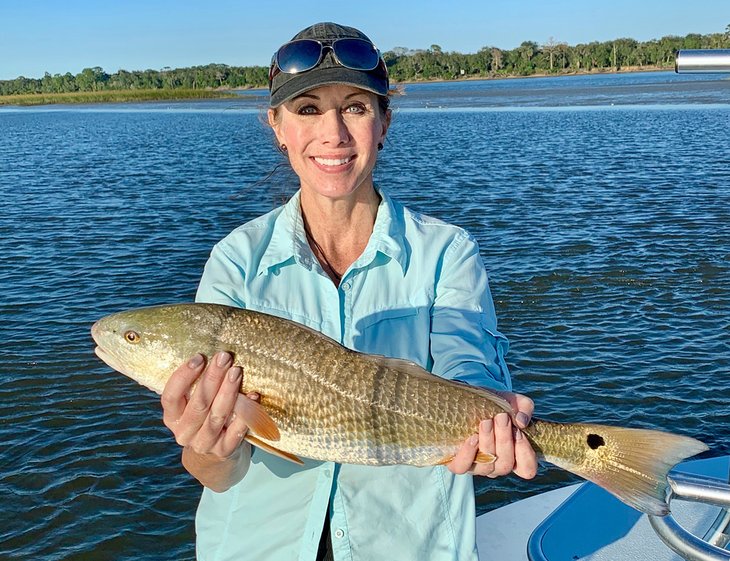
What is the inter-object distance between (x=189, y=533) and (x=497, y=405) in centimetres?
580

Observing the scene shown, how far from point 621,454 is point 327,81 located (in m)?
1.96

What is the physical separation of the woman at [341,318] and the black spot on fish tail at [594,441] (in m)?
0.28

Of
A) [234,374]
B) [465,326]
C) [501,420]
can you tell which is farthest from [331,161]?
[501,420]

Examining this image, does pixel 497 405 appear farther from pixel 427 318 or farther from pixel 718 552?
pixel 718 552

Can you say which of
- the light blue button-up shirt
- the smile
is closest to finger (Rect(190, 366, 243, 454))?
the light blue button-up shirt

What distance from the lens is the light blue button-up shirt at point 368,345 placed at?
3240 mm

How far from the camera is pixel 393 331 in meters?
3.56

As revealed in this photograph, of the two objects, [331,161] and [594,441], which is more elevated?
[331,161]

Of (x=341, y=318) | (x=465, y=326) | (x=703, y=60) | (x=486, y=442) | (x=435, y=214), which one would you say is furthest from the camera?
(x=435, y=214)

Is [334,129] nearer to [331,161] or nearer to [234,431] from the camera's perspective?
[331,161]

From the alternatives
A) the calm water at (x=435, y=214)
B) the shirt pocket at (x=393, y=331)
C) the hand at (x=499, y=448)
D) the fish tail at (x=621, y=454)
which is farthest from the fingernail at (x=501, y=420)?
the calm water at (x=435, y=214)

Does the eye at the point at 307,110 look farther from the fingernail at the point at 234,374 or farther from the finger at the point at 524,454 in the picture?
the finger at the point at 524,454

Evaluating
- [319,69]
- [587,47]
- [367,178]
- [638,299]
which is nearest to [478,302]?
[367,178]

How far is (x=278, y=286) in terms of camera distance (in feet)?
11.7
